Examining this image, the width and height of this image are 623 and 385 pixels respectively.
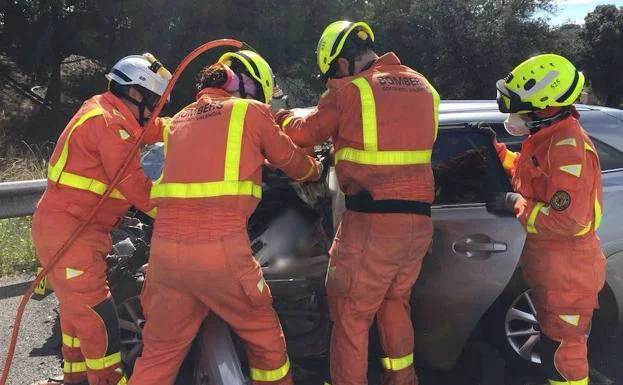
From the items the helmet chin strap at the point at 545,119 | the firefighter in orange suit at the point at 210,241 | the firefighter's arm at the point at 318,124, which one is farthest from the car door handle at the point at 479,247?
the firefighter in orange suit at the point at 210,241

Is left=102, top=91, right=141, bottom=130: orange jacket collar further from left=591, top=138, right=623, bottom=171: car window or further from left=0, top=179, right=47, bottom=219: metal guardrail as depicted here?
left=0, top=179, right=47, bottom=219: metal guardrail

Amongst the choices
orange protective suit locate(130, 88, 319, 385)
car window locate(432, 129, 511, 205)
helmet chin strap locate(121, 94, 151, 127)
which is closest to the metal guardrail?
helmet chin strap locate(121, 94, 151, 127)

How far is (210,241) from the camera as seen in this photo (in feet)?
8.40

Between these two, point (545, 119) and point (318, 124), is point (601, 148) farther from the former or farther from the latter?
point (318, 124)

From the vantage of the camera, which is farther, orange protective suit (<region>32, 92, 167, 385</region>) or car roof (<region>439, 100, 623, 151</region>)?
car roof (<region>439, 100, 623, 151</region>)

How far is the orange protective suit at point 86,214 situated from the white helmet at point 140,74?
186 mm

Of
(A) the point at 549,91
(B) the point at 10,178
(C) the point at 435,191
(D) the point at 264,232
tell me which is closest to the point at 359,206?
(C) the point at 435,191

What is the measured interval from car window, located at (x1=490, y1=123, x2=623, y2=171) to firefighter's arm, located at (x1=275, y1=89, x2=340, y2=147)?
1.15 metres

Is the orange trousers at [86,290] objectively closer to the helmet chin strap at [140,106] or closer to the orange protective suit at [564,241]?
the helmet chin strap at [140,106]

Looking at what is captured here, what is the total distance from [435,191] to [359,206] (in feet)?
1.96

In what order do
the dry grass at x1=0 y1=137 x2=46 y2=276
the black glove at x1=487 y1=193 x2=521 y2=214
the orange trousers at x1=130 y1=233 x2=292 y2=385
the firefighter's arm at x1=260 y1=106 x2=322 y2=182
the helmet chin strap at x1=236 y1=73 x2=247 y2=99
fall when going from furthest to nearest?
the dry grass at x1=0 y1=137 x2=46 y2=276 < the black glove at x1=487 y1=193 x2=521 y2=214 < the helmet chin strap at x1=236 y1=73 x2=247 y2=99 < the firefighter's arm at x1=260 y1=106 x2=322 y2=182 < the orange trousers at x1=130 y1=233 x2=292 y2=385

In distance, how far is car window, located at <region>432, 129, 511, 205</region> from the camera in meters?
3.38

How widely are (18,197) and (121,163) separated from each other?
3.00 metres

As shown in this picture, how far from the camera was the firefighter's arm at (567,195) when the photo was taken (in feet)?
9.30
